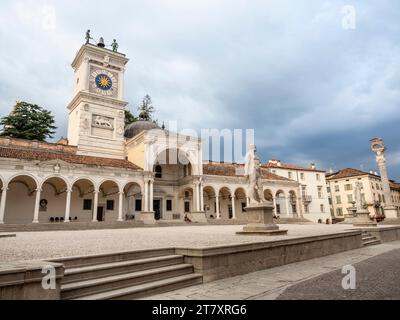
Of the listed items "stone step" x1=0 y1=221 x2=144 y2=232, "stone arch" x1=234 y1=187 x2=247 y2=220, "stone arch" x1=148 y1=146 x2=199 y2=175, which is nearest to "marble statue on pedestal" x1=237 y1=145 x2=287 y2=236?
"stone step" x1=0 y1=221 x2=144 y2=232

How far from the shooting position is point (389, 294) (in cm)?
441

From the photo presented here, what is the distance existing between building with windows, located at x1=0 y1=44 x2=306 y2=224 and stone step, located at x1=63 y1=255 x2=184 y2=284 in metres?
19.4

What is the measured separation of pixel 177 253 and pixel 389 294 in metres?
3.99

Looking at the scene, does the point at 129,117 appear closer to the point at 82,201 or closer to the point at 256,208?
the point at 82,201

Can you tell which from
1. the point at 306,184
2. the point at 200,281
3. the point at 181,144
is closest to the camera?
the point at 200,281

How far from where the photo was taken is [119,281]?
15.3 feet

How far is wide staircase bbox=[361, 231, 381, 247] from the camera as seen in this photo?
12.9 m

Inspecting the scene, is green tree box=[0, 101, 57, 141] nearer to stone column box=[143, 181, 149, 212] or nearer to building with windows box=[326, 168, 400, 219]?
stone column box=[143, 181, 149, 212]

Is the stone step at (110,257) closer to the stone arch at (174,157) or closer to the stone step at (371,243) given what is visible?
the stone step at (371,243)

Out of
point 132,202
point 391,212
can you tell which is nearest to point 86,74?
point 132,202

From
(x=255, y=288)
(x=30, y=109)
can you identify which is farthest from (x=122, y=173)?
(x=255, y=288)

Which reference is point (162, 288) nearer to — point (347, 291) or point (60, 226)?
point (347, 291)

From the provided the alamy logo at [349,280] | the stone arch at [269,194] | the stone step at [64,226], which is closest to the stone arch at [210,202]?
the stone arch at [269,194]

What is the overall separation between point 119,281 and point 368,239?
1312 centimetres
